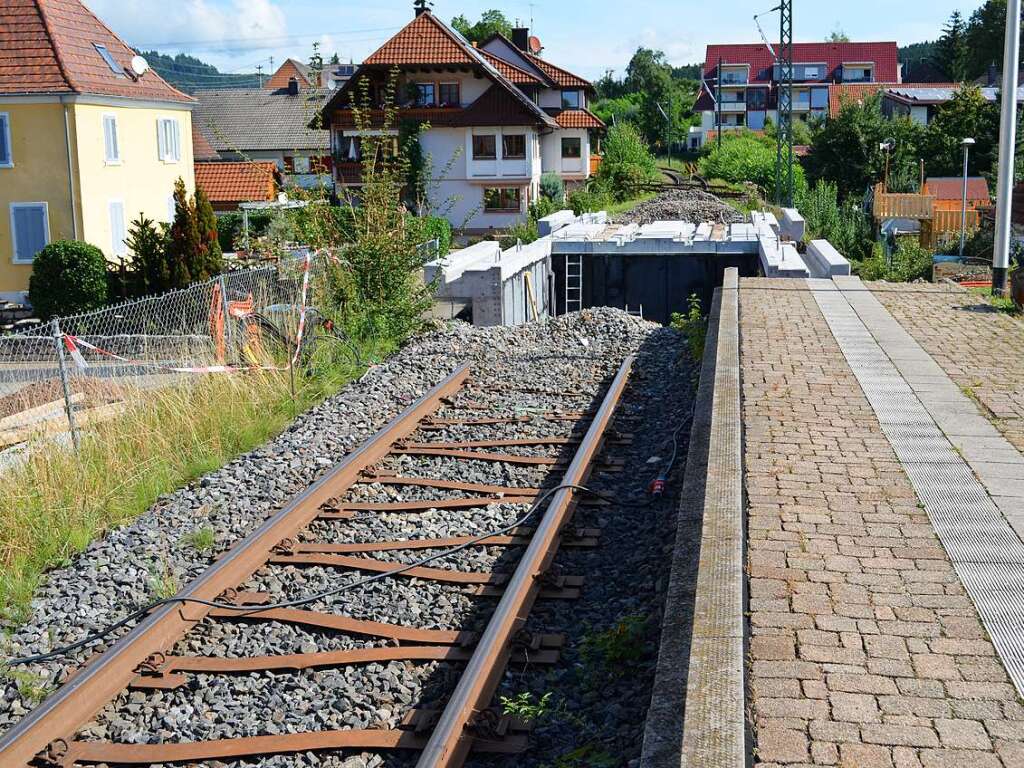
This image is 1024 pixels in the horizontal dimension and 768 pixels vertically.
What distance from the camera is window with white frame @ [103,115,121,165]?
3475cm

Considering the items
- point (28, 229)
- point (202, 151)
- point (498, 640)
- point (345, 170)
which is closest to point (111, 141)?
point (28, 229)

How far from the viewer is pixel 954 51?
131 metres

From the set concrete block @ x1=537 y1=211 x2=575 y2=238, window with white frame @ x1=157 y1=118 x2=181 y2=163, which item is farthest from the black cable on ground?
window with white frame @ x1=157 y1=118 x2=181 y2=163

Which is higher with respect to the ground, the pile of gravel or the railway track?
the pile of gravel

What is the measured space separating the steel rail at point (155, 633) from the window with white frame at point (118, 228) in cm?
2808

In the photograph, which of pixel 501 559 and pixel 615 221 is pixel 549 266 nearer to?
pixel 615 221

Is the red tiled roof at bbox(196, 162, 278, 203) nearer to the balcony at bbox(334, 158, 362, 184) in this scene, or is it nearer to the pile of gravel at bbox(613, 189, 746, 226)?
the balcony at bbox(334, 158, 362, 184)

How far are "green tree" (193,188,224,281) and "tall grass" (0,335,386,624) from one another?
1651cm

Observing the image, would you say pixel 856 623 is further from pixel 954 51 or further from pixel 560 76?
pixel 954 51

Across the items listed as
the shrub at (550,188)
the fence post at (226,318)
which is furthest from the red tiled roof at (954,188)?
the fence post at (226,318)

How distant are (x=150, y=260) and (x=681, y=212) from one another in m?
20.8

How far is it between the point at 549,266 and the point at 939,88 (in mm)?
75911

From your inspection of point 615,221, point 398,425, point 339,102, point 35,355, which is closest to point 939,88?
point 339,102

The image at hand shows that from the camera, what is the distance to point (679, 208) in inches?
1758
